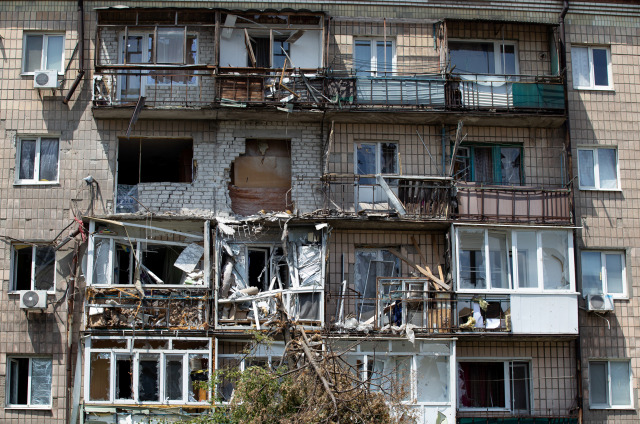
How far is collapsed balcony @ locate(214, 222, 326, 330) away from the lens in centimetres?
2091

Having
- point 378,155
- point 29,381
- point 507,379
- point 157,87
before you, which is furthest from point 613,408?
point 29,381

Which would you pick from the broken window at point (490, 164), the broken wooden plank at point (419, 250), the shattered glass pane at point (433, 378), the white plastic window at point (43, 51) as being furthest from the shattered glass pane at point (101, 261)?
the broken window at point (490, 164)

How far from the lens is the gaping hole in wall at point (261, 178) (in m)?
22.3

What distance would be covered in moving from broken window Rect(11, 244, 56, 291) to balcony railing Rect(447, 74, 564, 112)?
11.0 m

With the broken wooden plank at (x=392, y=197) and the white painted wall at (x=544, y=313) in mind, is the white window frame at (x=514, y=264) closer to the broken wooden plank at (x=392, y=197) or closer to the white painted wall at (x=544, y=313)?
the white painted wall at (x=544, y=313)

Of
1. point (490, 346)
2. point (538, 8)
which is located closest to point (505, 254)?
point (490, 346)

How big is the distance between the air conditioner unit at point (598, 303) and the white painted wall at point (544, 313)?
578 millimetres

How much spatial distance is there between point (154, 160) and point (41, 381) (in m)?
6.90

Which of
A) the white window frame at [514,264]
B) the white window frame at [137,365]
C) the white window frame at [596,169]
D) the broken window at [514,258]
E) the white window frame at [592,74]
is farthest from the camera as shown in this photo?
the white window frame at [592,74]

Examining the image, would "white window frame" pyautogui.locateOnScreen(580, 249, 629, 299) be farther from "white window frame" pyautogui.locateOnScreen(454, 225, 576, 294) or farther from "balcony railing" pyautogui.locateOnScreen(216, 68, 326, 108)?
"balcony railing" pyautogui.locateOnScreen(216, 68, 326, 108)

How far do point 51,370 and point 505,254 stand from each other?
11690 mm

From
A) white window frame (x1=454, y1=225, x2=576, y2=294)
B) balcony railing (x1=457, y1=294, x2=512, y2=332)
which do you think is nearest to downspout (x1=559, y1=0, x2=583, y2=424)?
white window frame (x1=454, y1=225, x2=576, y2=294)

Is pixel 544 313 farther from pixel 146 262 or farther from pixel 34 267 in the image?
pixel 34 267

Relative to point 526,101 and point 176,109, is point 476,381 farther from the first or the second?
point 176,109
